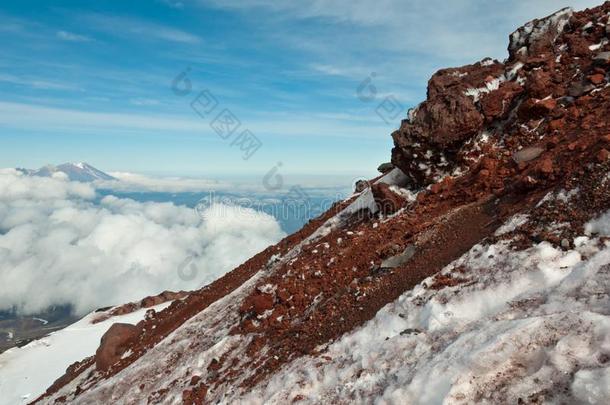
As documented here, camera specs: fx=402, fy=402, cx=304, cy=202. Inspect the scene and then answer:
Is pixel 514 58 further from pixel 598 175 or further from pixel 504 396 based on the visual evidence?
pixel 504 396

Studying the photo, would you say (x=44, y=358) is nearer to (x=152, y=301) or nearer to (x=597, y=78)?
(x=152, y=301)

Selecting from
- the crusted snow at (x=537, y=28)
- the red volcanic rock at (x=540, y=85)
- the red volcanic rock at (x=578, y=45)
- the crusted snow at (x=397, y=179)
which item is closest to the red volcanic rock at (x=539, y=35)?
the crusted snow at (x=537, y=28)

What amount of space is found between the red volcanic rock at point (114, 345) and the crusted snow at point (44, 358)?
22.4 meters

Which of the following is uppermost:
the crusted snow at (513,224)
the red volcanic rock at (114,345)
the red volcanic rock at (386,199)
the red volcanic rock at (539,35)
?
the red volcanic rock at (539,35)

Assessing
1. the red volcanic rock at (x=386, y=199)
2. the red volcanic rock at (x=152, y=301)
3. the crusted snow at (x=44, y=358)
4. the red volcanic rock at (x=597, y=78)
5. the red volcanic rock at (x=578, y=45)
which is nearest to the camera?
the red volcanic rock at (x=597, y=78)

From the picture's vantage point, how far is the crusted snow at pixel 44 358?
145 ft

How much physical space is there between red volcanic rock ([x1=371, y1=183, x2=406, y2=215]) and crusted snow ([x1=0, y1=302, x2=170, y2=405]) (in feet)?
139

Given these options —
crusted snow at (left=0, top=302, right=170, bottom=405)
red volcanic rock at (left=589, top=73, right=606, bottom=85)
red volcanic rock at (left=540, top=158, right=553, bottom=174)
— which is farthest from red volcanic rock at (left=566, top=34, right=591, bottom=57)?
crusted snow at (left=0, top=302, right=170, bottom=405)

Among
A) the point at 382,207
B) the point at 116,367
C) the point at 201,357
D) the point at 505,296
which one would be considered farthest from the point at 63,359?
the point at 505,296

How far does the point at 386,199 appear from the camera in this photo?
19016mm

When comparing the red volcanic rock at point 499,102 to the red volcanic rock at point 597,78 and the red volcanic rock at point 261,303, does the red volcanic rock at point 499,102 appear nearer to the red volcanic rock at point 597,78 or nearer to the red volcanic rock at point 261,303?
the red volcanic rock at point 597,78

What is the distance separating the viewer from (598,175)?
10414mm

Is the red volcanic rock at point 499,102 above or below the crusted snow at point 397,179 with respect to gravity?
above

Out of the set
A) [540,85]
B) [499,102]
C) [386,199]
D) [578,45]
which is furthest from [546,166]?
[578,45]
